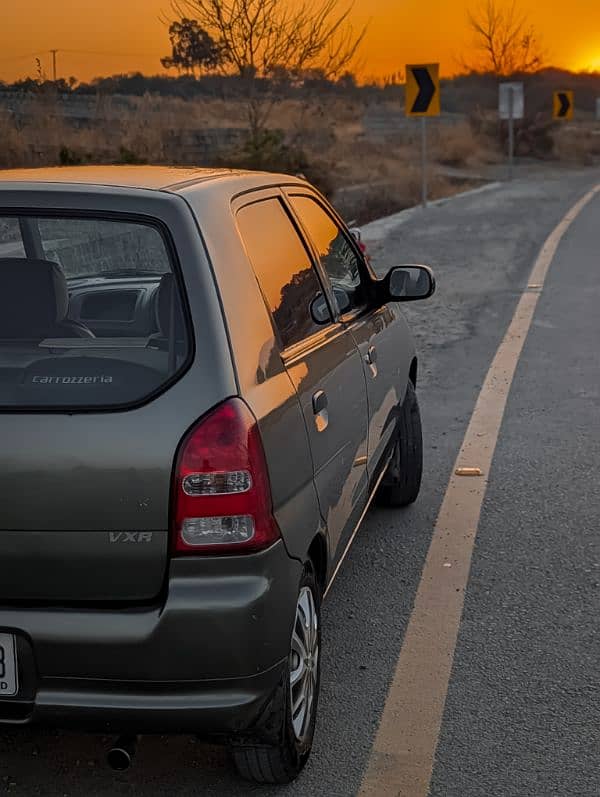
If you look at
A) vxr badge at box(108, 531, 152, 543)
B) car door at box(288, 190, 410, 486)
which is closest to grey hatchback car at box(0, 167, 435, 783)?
vxr badge at box(108, 531, 152, 543)

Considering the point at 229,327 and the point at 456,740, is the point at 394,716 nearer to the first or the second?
the point at 456,740

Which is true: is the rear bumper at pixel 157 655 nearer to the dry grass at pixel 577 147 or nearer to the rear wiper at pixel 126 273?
the rear wiper at pixel 126 273

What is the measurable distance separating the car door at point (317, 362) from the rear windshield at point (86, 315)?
311 millimetres

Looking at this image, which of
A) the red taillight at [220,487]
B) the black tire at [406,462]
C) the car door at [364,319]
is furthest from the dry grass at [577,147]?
the red taillight at [220,487]

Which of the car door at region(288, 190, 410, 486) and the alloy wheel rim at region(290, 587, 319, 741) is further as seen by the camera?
the car door at region(288, 190, 410, 486)

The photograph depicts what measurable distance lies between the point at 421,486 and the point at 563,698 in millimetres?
2332

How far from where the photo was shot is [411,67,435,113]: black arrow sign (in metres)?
21.7

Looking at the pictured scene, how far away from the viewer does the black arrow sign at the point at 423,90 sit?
2169 cm

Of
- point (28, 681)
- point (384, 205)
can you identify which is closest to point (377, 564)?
point (28, 681)

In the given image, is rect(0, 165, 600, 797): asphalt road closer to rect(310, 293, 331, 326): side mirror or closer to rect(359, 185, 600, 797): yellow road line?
rect(359, 185, 600, 797): yellow road line

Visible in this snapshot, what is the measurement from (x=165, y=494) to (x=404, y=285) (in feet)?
7.24

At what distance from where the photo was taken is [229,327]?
9.34 ft

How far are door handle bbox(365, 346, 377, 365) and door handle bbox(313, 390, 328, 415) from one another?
2.70 feet

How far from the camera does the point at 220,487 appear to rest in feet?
8.97
